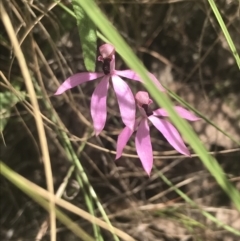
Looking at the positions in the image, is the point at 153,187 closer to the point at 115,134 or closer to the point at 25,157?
the point at 115,134

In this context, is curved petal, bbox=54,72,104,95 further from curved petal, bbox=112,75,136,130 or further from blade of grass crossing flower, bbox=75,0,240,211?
blade of grass crossing flower, bbox=75,0,240,211

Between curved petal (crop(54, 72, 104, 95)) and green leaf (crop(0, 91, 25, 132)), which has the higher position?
curved petal (crop(54, 72, 104, 95))

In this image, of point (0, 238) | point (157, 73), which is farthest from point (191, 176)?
point (0, 238)

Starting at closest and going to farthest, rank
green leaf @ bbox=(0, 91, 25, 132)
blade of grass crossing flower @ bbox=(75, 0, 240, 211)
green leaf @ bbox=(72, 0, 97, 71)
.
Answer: blade of grass crossing flower @ bbox=(75, 0, 240, 211)
green leaf @ bbox=(72, 0, 97, 71)
green leaf @ bbox=(0, 91, 25, 132)

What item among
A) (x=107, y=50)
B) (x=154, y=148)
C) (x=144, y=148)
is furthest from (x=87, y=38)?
(x=154, y=148)

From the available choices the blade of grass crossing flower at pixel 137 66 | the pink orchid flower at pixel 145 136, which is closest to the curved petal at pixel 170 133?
the pink orchid flower at pixel 145 136

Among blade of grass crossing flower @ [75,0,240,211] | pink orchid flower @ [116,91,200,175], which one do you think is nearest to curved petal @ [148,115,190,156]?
pink orchid flower @ [116,91,200,175]

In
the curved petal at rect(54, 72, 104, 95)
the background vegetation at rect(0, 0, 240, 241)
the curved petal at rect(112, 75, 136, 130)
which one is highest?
the curved petal at rect(54, 72, 104, 95)
